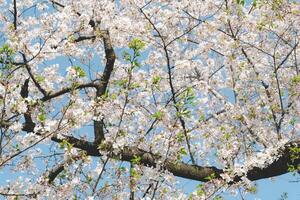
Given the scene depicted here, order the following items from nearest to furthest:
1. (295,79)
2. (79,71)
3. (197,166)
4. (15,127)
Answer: (79,71) → (15,127) → (197,166) → (295,79)

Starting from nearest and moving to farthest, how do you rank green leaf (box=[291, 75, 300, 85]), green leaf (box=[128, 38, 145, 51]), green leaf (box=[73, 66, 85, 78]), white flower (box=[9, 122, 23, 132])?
green leaf (box=[128, 38, 145, 51]) < green leaf (box=[73, 66, 85, 78]) < white flower (box=[9, 122, 23, 132]) < green leaf (box=[291, 75, 300, 85])

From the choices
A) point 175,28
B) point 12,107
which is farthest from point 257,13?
point 12,107

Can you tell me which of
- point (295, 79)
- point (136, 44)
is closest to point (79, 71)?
point (136, 44)

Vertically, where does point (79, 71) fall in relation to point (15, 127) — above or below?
above

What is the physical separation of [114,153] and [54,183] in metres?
1.56

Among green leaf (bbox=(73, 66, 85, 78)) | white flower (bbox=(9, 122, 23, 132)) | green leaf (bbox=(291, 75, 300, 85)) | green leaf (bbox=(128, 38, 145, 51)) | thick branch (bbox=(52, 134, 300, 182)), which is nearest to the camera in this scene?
green leaf (bbox=(128, 38, 145, 51))

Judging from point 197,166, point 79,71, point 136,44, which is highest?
point 136,44

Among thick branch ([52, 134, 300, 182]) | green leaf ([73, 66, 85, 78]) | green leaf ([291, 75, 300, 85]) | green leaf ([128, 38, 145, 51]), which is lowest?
thick branch ([52, 134, 300, 182])

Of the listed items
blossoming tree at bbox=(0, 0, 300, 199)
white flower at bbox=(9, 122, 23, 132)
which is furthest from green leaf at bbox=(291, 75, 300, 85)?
white flower at bbox=(9, 122, 23, 132)

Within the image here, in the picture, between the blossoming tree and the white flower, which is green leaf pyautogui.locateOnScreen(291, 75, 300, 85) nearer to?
the blossoming tree

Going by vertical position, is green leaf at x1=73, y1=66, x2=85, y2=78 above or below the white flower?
above

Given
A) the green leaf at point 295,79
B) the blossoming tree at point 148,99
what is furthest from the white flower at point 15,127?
the green leaf at point 295,79

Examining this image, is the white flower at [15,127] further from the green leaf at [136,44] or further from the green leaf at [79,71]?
the green leaf at [136,44]

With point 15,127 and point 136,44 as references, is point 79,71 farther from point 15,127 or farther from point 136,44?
point 15,127
